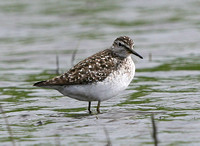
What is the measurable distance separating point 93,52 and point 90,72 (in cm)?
856

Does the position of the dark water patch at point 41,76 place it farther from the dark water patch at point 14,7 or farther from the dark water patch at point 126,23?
the dark water patch at point 14,7

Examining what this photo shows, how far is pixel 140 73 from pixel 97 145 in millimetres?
8045

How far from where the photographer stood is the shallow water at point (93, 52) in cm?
1123

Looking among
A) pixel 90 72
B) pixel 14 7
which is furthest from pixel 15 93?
pixel 14 7

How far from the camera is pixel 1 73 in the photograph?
18609mm

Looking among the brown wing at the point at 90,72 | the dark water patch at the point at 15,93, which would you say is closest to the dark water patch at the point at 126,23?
the dark water patch at the point at 15,93

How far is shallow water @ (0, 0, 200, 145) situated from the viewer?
36.8 feet

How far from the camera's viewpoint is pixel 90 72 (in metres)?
12.6

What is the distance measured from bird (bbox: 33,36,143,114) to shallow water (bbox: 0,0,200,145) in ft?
1.65

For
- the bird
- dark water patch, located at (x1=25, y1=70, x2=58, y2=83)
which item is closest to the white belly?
the bird

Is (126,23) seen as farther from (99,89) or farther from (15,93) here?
(99,89)

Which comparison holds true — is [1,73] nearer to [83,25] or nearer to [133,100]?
[133,100]

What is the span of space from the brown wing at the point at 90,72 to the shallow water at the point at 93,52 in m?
0.80

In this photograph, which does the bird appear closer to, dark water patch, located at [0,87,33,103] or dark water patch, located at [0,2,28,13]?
dark water patch, located at [0,87,33,103]
